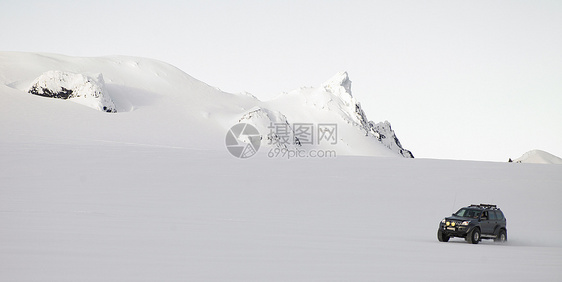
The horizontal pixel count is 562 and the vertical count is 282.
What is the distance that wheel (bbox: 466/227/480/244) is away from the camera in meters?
21.1

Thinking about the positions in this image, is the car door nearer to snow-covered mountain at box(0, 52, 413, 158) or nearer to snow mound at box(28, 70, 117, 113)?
snow-covered mountain at box(0, 52, 413, 158)

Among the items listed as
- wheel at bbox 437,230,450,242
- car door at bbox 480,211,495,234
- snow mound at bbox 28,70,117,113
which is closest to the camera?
wheel at bbox 437,230,450,242

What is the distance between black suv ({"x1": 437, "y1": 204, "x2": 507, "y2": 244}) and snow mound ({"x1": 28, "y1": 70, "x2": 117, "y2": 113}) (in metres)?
85.6

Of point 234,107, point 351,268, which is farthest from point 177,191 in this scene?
point 234,107

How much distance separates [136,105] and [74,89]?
47.1 ft

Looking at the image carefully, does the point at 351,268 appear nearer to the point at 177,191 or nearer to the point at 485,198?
the point at 177,191

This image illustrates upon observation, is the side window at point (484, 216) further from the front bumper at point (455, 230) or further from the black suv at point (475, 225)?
the front bumper at point (455, 230)

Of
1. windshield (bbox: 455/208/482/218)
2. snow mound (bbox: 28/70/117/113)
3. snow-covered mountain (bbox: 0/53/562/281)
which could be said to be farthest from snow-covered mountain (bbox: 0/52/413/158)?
windshield (bbox: 455/208/482/218)

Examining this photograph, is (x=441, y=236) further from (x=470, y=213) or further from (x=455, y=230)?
(x=470, y=213)

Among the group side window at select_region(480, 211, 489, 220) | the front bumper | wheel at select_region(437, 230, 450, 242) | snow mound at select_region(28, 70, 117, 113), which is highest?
snow mound at select_region(28, 70, 117, 113)

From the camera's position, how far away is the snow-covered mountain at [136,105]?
249ft

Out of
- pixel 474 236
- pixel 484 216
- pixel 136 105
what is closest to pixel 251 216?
Answer: pixel 474 236

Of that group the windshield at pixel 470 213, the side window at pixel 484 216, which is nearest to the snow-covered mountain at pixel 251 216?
the side window at pixel 484 216

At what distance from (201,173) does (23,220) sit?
63.0 ft
